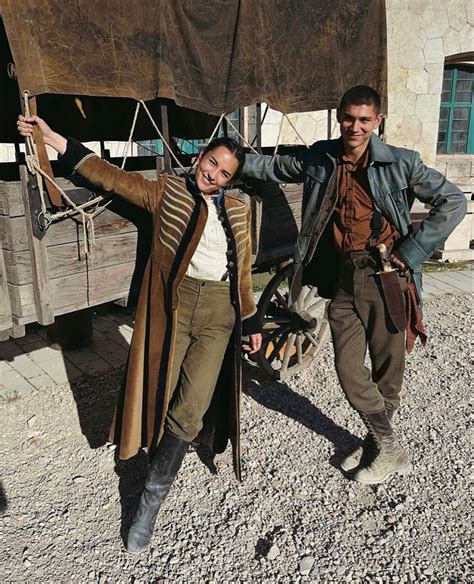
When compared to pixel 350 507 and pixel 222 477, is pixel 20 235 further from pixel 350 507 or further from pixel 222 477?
pixel 350 507

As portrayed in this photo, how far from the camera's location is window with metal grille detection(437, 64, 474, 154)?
12.4m

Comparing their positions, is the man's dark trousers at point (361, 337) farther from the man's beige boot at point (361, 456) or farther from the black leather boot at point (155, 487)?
the black leather boot at point (155, 487)

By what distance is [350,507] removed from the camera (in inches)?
115

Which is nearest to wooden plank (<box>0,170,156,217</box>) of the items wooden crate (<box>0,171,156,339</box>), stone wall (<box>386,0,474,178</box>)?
wooden crate (<box>0,171,156,339</box>)

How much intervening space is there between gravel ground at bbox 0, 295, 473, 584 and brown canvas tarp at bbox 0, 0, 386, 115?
2054mm

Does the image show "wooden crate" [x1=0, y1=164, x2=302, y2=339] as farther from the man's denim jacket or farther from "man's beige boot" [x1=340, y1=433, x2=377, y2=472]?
"man's beige boot" [x1=340, y1=433, x2=377, y2=472]

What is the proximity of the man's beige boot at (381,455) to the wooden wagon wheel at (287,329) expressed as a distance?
1.05 m

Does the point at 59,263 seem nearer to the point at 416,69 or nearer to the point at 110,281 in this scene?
the point at 110,281

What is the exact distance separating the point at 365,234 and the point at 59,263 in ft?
4.93

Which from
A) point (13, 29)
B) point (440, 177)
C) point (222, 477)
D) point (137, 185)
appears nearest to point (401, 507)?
point (222, 477)

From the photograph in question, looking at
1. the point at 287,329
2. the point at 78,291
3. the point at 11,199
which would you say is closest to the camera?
the point at 11,199

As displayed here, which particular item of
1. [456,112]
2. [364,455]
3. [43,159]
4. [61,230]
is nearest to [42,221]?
[61,230]

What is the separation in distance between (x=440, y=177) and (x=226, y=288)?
116 centimetres

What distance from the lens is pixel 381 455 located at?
3115 mm
